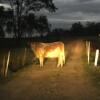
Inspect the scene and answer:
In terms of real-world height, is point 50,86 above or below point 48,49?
below

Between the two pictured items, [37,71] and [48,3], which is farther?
[48,3]

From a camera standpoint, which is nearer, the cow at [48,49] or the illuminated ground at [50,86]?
the illuminated ground at [50,86]

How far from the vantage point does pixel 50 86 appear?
50.4 feet

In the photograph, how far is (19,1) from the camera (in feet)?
200

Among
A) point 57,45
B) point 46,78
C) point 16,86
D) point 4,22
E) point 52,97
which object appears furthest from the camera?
point 4,22

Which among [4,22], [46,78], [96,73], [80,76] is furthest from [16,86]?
[4,22]

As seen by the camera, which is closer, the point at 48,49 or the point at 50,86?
the point at 50,86

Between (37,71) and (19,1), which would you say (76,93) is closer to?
(37,71)

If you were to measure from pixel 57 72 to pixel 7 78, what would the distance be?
10.1 ft

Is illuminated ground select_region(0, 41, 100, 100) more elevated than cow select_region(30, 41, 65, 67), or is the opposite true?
cow select_region(30, 41, 65, 67)

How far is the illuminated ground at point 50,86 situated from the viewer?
1323cm

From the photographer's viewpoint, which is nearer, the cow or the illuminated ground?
the illuminated ground

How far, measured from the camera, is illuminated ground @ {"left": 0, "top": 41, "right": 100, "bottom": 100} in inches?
521

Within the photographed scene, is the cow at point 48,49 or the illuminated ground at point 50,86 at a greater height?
the cow at point 48,49
